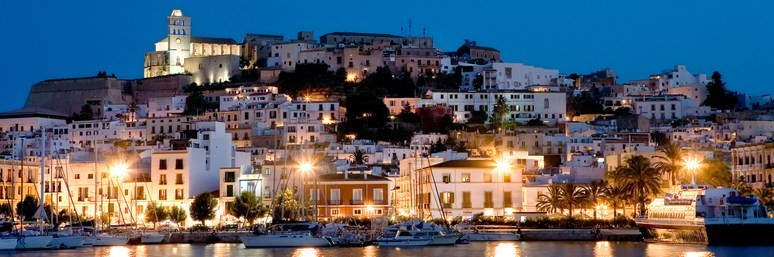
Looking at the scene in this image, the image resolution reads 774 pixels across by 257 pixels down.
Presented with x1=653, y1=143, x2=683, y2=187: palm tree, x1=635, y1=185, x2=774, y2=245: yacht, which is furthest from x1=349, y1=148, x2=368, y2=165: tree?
x1=635, y1=185, x2=774, y2=245: yacht

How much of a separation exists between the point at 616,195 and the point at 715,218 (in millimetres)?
11995

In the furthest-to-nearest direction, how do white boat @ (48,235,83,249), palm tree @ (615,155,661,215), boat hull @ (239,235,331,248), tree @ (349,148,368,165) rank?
tree @ (349,148,368,165) → palm tree @ (615,155,661,215) → white boat @ (48,235,83,249) → boat hull @ (239,235,331,248)

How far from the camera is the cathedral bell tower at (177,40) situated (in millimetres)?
139500

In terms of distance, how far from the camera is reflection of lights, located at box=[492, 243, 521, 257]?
5181cm

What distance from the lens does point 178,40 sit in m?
141

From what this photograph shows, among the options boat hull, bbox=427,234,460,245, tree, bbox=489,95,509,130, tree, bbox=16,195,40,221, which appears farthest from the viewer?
tree, bbox=489,95,509,130

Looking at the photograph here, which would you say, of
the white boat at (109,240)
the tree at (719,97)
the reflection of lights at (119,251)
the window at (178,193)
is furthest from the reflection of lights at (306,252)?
the tree at (719,97)

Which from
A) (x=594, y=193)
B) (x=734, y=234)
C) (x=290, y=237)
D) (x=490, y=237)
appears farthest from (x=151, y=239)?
(x=734, y=234)

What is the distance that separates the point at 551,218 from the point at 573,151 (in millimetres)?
33801

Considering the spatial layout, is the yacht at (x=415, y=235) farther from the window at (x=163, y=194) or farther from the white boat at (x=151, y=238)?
the window at (x=163, y=194)

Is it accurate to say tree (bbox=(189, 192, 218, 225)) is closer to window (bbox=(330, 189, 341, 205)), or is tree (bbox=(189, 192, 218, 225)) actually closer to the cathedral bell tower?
window (bbox=(330, 189, 341, 205))

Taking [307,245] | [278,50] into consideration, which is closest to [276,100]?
[278,50]

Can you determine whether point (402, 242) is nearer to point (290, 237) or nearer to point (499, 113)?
point (290, 237)

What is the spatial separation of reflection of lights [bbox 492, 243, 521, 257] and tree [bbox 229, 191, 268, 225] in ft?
48.7
